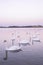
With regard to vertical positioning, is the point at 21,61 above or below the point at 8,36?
below

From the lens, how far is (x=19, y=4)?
4.03ft

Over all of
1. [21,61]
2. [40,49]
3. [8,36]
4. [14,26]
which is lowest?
[21,61]

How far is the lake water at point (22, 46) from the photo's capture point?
4.09ft

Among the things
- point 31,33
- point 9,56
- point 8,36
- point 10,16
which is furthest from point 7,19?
point 9,56

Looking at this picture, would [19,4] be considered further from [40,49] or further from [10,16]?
[40,49]

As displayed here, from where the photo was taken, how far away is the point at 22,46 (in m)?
1.26

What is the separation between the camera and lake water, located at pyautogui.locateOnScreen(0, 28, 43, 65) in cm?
125

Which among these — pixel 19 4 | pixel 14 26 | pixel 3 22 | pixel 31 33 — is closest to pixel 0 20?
pixel 3 22

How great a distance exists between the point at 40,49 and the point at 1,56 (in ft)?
1.48

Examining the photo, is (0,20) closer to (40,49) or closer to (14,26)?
(14,26)

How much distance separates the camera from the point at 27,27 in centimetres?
125

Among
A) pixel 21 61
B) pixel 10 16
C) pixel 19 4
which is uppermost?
pixel 19 4

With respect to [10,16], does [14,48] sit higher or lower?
lower

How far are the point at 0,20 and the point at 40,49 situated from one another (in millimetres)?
566
